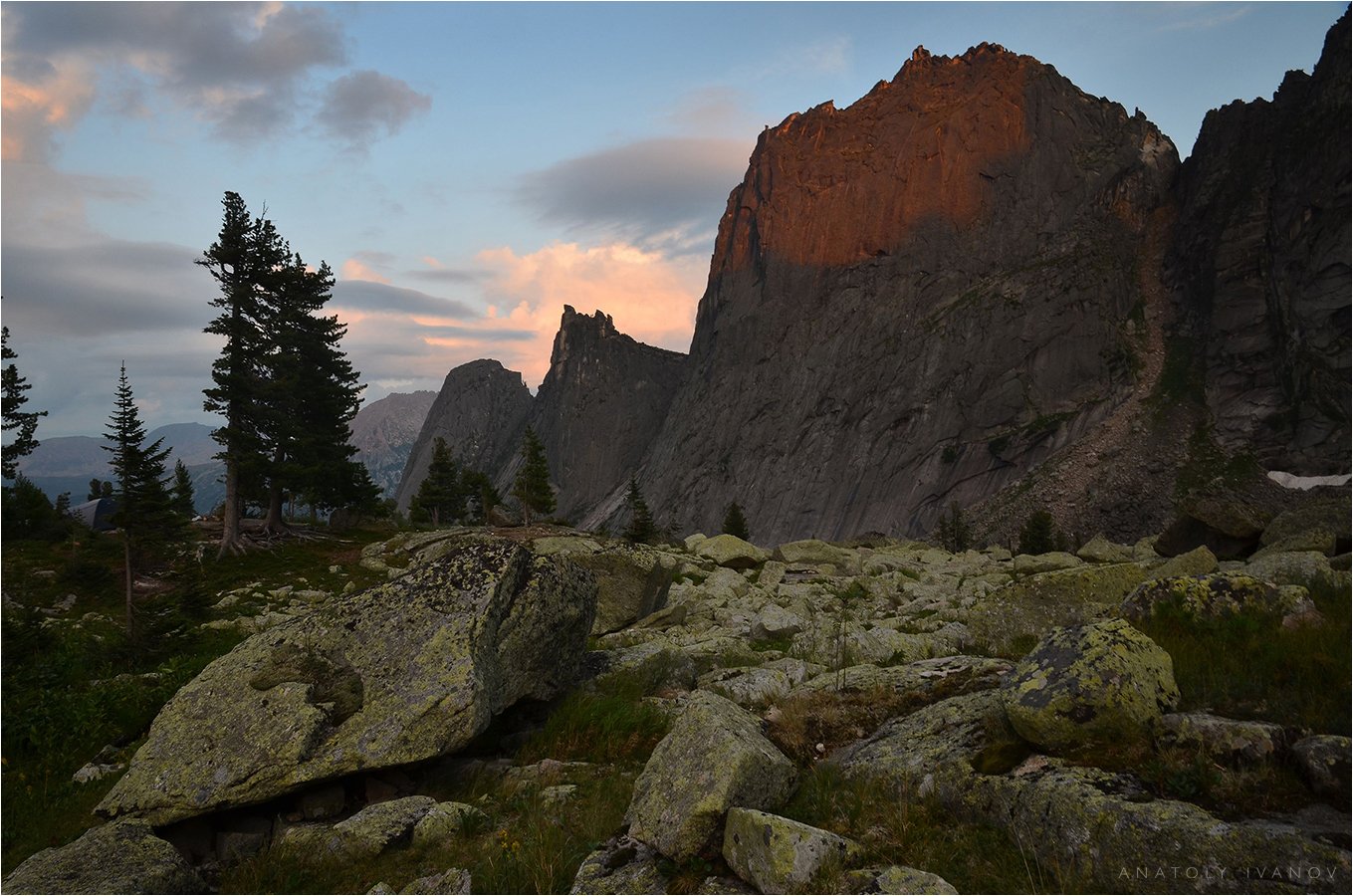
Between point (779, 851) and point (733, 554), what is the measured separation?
2527 centimetres

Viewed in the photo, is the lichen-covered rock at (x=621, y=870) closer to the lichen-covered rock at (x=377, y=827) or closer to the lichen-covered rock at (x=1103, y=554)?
the lichen-covered rock at (x=377, y=827)

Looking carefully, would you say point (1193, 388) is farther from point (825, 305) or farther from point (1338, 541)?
point (1338, 541)

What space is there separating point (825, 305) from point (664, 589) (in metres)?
158

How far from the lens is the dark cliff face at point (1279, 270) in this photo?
86.8 meters

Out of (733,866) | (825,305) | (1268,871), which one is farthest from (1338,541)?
(825,305)

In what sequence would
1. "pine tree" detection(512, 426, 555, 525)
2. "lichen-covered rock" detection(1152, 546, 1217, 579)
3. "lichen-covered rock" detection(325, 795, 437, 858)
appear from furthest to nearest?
1. "pine tree" detection(512, 426, 555, 525)
2. "lichen-covered rock" detection(1152, 546, 1217, 579)
3. "lichen-covered rock" detection(325, 795, 437, 858)

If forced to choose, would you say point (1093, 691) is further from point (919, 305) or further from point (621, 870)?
point (919, 305)

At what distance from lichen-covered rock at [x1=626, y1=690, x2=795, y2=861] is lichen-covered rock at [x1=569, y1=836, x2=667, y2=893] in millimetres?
109

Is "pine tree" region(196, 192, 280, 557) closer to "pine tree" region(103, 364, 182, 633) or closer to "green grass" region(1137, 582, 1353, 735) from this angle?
"pine tree" region(103, 364, 182, 633)

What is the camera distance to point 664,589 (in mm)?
17875

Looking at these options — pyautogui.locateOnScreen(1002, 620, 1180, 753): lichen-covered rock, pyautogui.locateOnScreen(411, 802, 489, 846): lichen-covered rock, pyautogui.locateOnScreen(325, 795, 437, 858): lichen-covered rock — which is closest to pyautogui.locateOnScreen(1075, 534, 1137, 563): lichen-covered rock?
pyautogui.locateOnScreen(1002, 620, 1180, 753): lichen-covered rock

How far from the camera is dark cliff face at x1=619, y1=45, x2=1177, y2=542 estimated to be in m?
119

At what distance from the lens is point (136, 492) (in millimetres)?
19844

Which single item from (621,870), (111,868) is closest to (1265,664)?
(621,870)
